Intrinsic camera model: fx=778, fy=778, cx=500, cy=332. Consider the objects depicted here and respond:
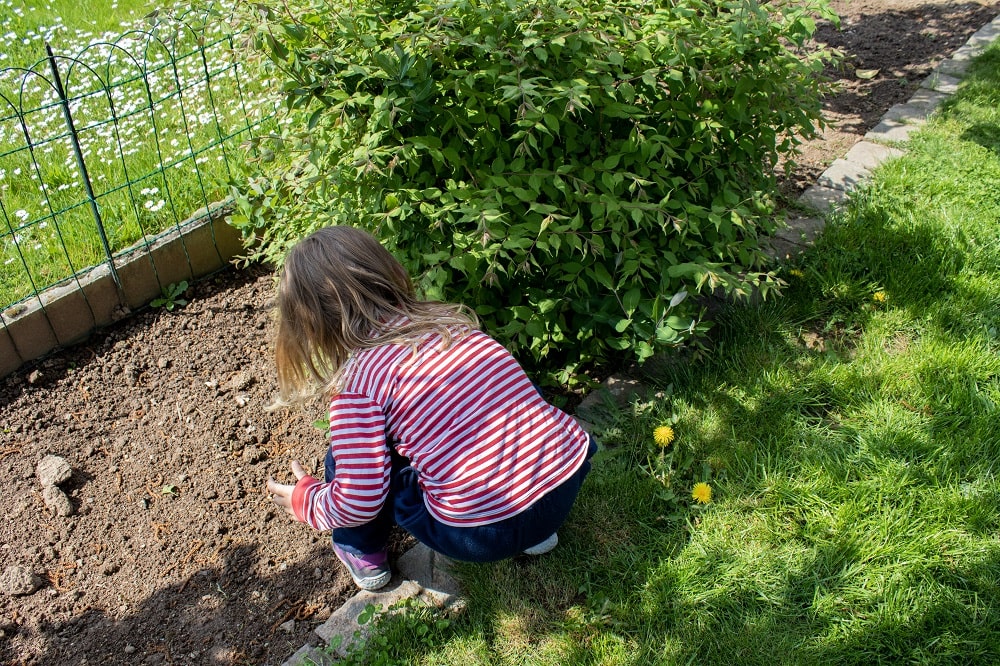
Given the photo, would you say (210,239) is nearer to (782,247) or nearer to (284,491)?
(284,491)

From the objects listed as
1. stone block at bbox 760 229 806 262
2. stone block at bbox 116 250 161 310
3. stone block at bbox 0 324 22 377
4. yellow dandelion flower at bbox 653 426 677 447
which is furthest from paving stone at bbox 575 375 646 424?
stone block at bbox 0 324 22 377

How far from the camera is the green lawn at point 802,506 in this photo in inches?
86.7

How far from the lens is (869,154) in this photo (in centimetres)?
432

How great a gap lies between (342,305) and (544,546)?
1.01 metres

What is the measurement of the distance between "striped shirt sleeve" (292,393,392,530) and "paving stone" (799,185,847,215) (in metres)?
2.79

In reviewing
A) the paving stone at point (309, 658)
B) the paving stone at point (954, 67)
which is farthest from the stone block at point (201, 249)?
the paving stone at point (954, 67)

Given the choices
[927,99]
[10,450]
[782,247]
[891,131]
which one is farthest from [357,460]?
[927,99]

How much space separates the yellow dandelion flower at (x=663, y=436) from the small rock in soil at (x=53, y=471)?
7.02ft

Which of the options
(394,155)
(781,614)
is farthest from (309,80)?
(781,614)

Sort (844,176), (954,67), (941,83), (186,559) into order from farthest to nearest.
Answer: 1. (954,67)
2. (941,83)
3. (844,176)
4. (186,559)

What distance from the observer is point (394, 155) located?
2.36 metres

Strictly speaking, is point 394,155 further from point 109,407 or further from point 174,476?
point 109,407

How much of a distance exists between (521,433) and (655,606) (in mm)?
710

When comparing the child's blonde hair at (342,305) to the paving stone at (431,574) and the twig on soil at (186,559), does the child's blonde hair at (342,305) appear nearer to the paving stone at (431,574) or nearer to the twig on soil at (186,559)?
the paving stone at (431,574)
